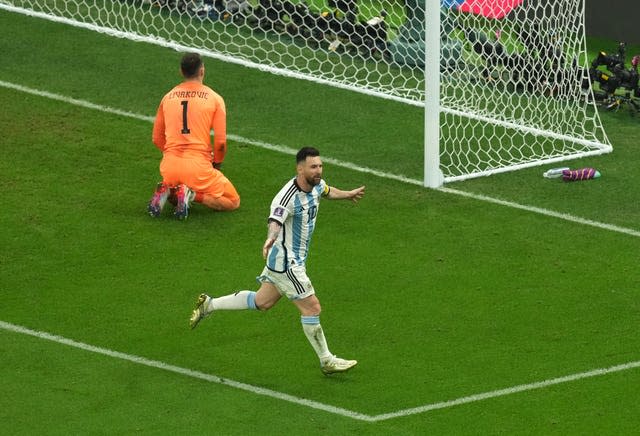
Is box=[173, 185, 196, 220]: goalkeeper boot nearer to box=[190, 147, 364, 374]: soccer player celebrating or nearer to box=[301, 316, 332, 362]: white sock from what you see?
box=[190, 147, 364, 374]: soccer player celebrating

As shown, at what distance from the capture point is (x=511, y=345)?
448 inches

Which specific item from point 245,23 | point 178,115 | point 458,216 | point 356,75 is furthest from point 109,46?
point 458,216

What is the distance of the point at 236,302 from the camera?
1109 cm

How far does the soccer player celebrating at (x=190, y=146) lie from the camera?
13859 millimetres

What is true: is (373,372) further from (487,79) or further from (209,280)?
(487,79)

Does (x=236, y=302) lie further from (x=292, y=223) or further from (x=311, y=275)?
(x=311, y=275)

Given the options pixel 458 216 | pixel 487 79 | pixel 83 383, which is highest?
pixel 487 79

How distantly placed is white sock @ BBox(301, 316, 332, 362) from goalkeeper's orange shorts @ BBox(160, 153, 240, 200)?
355cm

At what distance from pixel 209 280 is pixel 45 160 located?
3.39 meters

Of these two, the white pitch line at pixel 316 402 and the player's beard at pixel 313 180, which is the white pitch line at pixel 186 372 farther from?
the player's beard at pixel 313 180

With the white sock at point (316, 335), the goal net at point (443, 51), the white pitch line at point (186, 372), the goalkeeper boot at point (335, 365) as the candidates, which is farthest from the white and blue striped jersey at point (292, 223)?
the goal net at point (443, 51)

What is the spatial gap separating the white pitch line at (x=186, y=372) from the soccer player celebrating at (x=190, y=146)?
8.62 feet

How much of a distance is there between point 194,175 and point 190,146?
0.28 m

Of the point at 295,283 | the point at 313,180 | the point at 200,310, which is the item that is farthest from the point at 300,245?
the point at 200,310
